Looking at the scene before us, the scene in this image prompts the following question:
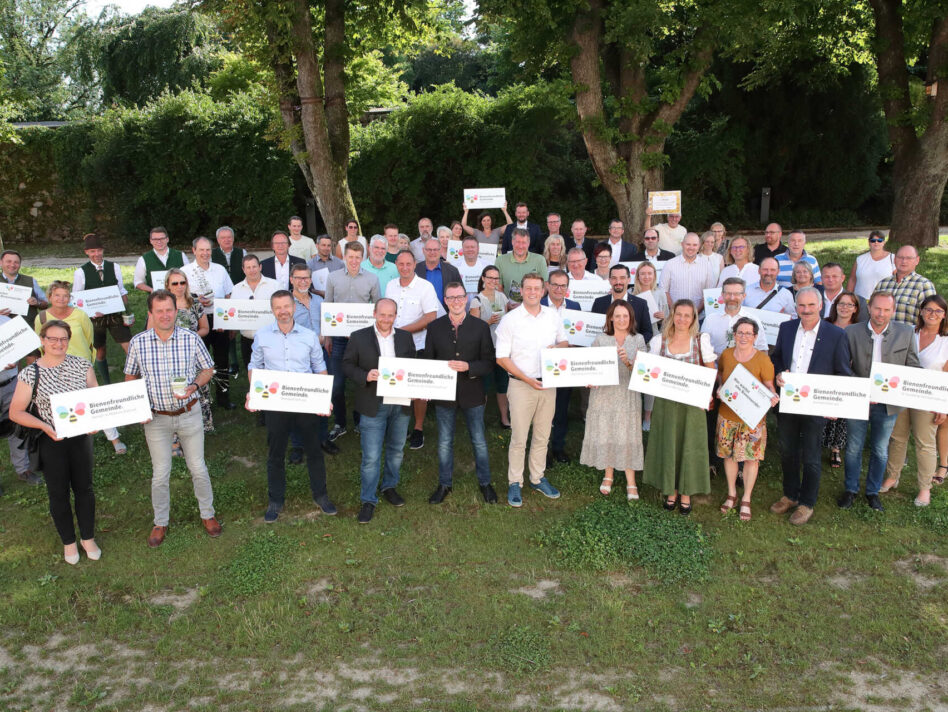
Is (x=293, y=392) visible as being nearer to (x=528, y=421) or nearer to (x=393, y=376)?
(x=393, y=376)

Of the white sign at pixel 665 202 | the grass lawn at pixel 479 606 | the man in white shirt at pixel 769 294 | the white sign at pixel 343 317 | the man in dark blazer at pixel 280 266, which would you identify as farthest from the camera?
the white sign at pixel 665 202

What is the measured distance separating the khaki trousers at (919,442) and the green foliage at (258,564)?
5.84m

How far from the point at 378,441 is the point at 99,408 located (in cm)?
233

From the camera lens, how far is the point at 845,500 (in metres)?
6.57

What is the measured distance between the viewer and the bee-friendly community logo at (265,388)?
600 centimetres

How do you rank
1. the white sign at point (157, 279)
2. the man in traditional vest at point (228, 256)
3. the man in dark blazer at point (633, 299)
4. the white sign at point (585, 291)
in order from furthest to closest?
the man in traditional vest at point (228, 256) → the white sign at point (157, 279) → the white sign at point (585, 291) → the man in dark blazer at point (633, 299)

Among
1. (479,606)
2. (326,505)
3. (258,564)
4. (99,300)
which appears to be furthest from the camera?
(99,300)

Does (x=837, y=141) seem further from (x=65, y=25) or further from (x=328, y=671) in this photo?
(x=65, y=25)

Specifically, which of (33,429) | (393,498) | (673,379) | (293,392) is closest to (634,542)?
(673,379)

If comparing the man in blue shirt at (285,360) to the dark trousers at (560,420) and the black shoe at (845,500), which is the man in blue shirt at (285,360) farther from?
the black shoe at (845,500)

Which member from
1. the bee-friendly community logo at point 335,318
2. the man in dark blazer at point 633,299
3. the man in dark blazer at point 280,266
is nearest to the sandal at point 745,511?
the man in dark blazer at point 633,299

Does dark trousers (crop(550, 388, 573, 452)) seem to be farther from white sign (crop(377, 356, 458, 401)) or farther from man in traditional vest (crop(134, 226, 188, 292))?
man in traditional vest (crop(134, 226, 188, 292))

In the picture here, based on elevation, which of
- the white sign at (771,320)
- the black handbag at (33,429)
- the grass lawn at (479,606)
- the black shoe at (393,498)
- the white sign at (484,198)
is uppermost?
the white sign at (484,198)

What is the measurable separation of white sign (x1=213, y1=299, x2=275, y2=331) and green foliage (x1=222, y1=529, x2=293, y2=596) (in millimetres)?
2838
